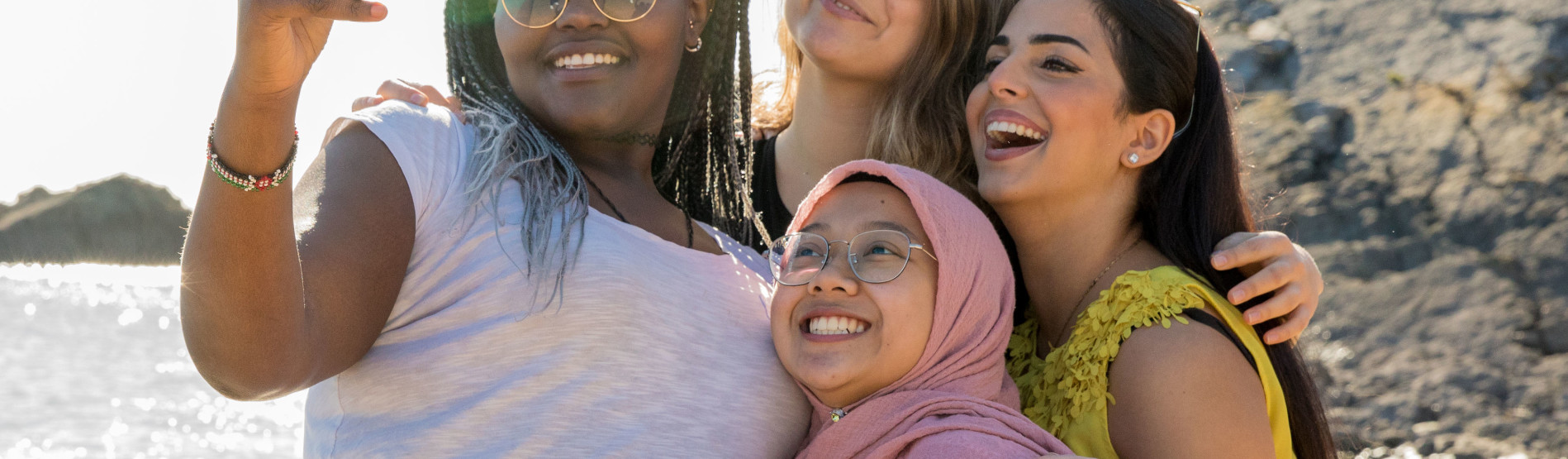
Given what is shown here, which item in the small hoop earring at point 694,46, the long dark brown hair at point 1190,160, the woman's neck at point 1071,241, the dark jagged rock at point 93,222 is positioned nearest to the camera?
the long dark brown hair at point 1190,160

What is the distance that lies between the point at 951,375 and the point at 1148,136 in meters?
0.92

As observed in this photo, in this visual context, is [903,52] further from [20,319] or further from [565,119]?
[20,319]

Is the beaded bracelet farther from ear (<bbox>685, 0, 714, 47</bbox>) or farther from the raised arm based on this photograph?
ear (<bbox>685, 0, 714, 47</bbox>)

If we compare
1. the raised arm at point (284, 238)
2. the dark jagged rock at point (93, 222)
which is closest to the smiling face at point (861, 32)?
the raised arm at point (284, 238)

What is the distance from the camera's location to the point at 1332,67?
10852 mm

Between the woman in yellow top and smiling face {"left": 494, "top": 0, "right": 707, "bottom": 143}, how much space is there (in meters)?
0.85

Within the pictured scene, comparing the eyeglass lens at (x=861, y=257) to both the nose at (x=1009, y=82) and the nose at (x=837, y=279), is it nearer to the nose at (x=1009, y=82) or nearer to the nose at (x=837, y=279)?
the nose at (x=837, y=279)

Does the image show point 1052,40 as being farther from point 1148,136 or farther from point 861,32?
point 861,32

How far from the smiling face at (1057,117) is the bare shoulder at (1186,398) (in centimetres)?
50

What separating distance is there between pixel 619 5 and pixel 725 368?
0.82m

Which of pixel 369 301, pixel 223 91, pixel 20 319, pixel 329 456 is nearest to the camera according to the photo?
pixel 223 91

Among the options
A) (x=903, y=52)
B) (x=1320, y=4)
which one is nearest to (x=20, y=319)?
(x=1320, y=4)

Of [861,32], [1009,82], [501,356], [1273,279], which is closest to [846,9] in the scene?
[861,32]

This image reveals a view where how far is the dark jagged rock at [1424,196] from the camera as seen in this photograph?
25.3ft
